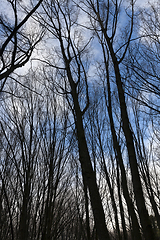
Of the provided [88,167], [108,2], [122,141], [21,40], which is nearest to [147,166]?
[122,141]

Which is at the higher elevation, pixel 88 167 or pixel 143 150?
pixel 143 150

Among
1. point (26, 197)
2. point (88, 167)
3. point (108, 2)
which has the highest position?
point (108, 2)

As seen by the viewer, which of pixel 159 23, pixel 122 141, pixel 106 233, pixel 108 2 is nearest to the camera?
pixel 106 233

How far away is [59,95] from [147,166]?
4.85 m

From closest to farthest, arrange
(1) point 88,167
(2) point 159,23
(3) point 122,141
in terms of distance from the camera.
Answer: (1) point 88,167
(2) point 159,23
(3) point 122,141

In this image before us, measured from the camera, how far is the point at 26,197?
297 centimetres

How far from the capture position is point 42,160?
362 cm

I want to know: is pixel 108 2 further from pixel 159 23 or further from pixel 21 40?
pixel 21 40

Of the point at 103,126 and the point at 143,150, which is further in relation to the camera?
the point at 143,150

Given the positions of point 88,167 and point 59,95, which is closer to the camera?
point 88,167

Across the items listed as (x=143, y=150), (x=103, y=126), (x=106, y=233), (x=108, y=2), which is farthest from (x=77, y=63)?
(x=143, y=150)

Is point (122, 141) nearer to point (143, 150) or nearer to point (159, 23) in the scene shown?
point (143, 150)

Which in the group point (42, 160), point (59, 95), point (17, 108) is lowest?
point (42, 160)

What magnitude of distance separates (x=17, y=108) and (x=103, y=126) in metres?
2.96
